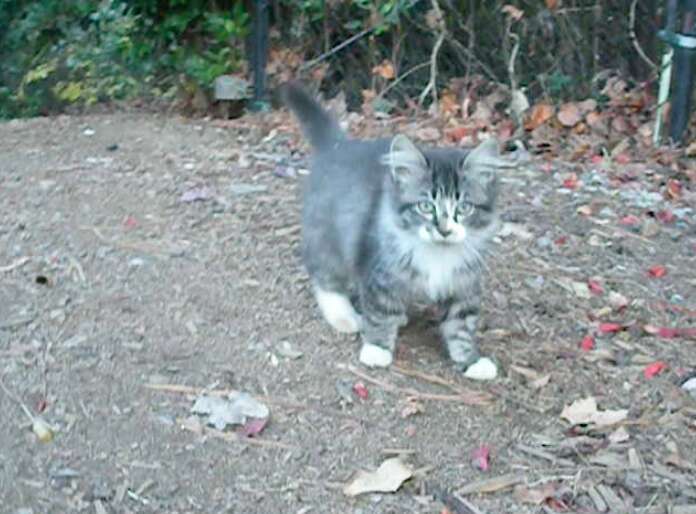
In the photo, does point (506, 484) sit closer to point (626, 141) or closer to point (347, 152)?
point (347, 152)

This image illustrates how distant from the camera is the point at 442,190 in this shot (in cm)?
369

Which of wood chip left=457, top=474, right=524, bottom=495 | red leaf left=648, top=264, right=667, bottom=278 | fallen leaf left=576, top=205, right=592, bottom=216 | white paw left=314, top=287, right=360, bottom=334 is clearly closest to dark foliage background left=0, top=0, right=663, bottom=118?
fallen leaf left=576, top=205, right=592, bottom=216

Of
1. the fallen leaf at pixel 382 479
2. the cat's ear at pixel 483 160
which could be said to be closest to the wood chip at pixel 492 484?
the fallen leaf at pixel 382 479

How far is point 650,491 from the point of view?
333 cm

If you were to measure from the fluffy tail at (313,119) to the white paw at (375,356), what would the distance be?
103cm

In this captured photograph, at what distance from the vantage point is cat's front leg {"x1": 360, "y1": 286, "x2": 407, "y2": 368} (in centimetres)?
388

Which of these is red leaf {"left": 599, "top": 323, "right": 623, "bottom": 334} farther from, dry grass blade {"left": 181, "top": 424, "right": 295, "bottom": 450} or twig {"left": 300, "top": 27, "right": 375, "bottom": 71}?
twig {"left": 300, "top": 27, "right": 375, "bottom": 71}

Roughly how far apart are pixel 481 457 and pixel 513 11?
157 inches

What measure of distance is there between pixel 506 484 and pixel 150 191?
2.67 metres

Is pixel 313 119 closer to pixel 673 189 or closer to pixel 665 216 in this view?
pixel 665 216

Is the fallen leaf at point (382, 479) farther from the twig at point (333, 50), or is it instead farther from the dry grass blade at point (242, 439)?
the twig at point (333, 50)

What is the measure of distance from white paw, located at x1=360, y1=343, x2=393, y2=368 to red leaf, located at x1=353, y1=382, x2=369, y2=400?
12 cm

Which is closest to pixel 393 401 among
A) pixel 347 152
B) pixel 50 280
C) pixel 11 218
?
pixel 347 152

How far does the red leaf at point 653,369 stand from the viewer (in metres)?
3.96
